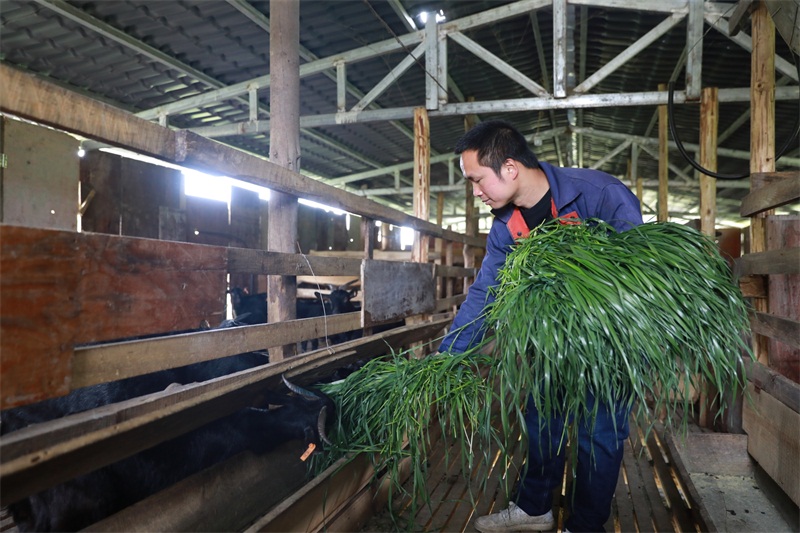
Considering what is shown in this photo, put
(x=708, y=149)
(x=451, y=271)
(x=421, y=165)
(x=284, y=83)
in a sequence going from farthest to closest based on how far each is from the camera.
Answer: (x=421, y=165) → (x=708, y=149) → (x=451, y=271) → (x=284, y=83)

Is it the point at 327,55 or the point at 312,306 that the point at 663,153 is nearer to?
the point at 327,55

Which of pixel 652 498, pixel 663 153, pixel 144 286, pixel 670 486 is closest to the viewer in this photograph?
pixel 144 286

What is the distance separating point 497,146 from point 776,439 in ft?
7.13

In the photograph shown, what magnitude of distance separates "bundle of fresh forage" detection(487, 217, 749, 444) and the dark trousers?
0.19 meters

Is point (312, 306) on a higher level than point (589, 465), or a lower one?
higher

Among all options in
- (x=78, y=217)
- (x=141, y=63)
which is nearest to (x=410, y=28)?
(x=141, y=63)

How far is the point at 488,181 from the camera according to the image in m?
2.16

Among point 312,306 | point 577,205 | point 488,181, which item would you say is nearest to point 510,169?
point 488,181

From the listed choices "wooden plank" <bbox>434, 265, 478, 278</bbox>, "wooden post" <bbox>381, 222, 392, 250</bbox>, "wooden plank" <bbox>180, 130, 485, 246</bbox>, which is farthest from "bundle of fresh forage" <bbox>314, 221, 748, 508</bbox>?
"wooden post" <bbox>381, 222, 392, 250</bbox>

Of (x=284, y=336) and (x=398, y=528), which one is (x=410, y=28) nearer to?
(x=284, y=336)

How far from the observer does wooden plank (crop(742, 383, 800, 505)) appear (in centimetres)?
227

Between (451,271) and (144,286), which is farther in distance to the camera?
(451,271)

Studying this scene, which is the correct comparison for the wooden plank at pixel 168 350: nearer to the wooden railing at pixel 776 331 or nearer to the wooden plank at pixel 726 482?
the wooden plank at pixel 726 482

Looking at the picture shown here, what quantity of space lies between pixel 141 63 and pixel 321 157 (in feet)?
17.5
